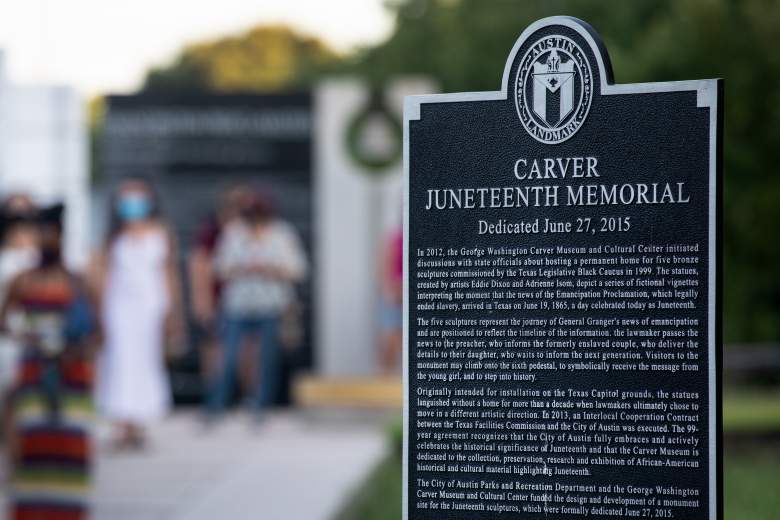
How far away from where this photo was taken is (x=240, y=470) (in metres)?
11.1

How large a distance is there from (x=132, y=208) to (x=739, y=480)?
18.4 ft

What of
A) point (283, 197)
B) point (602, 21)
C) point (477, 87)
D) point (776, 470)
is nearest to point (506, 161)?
point (776, 470)

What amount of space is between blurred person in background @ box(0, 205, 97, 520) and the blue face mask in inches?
185

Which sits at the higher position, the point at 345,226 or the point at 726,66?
the point at 726,66

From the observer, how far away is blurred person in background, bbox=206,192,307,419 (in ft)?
44.9

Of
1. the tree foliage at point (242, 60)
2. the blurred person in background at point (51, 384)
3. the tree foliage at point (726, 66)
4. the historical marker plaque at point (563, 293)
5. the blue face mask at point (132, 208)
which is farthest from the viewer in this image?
the tree foliage at point (242, 60)

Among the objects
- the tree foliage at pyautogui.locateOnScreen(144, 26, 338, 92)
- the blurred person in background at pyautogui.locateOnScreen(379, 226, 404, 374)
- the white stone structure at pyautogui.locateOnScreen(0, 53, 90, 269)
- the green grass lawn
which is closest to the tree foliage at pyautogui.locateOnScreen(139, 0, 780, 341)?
the white stone structure at pyautogui.locateOnScreen(0, 53, 90, 269)

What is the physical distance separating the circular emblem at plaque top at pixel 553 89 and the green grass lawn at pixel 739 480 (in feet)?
11.2

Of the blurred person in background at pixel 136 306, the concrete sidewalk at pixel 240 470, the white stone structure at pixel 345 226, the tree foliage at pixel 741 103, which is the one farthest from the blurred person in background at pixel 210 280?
the tree foliage at pixel 741 103

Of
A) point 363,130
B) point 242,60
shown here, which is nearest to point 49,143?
point 363,130

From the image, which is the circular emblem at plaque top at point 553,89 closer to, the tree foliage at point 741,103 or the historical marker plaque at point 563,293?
the historical marker plaque at point 563,293

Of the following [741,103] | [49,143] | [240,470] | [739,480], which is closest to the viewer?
[739,480]

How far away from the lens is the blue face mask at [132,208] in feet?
41.1

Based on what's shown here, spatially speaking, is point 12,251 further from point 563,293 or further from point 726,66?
point 726,66
